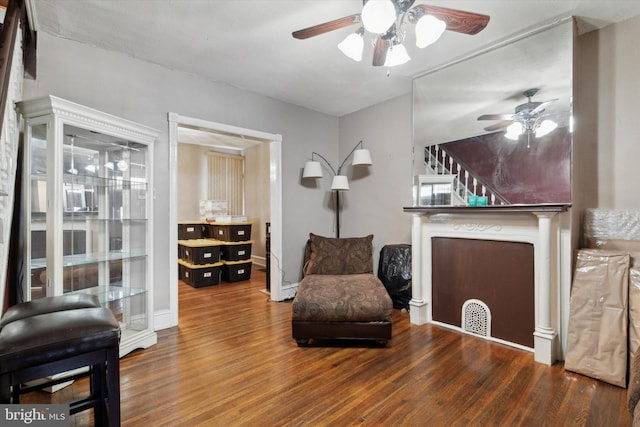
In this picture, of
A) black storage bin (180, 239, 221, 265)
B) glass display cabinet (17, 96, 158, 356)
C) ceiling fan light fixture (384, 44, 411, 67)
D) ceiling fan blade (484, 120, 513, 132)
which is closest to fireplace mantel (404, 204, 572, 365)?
ceiling fan blade (484, 120, 513, 132)

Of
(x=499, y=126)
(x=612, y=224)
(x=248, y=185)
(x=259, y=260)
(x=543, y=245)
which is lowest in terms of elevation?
(x=259, y=260)

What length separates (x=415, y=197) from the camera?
10.1ft

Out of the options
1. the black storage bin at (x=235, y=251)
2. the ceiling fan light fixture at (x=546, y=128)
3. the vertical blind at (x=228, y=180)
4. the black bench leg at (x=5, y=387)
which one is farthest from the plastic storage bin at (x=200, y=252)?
the ceiling fan light fixture at (x=546, y=128)

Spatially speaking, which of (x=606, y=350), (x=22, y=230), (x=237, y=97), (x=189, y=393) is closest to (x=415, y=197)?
(x=606, y=350)

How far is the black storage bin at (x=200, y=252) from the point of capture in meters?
4.48

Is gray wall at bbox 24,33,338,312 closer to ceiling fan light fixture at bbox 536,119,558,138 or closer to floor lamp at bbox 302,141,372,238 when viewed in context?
floor lamp at bbox 302,141,372,238

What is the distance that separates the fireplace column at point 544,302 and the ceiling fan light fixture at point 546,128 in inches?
24.0

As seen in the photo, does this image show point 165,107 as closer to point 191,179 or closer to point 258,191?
point 191,179

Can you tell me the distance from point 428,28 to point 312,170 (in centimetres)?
235

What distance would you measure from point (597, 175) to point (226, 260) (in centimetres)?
455

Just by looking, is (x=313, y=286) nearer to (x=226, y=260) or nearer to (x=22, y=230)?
(x=22, y=230)

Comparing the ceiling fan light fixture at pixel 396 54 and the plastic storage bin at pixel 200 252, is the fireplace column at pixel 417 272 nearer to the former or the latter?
the ceiling fan light fixture at pixel 396 54

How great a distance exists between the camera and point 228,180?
607 cm

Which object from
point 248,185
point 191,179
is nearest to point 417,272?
point 248,185
